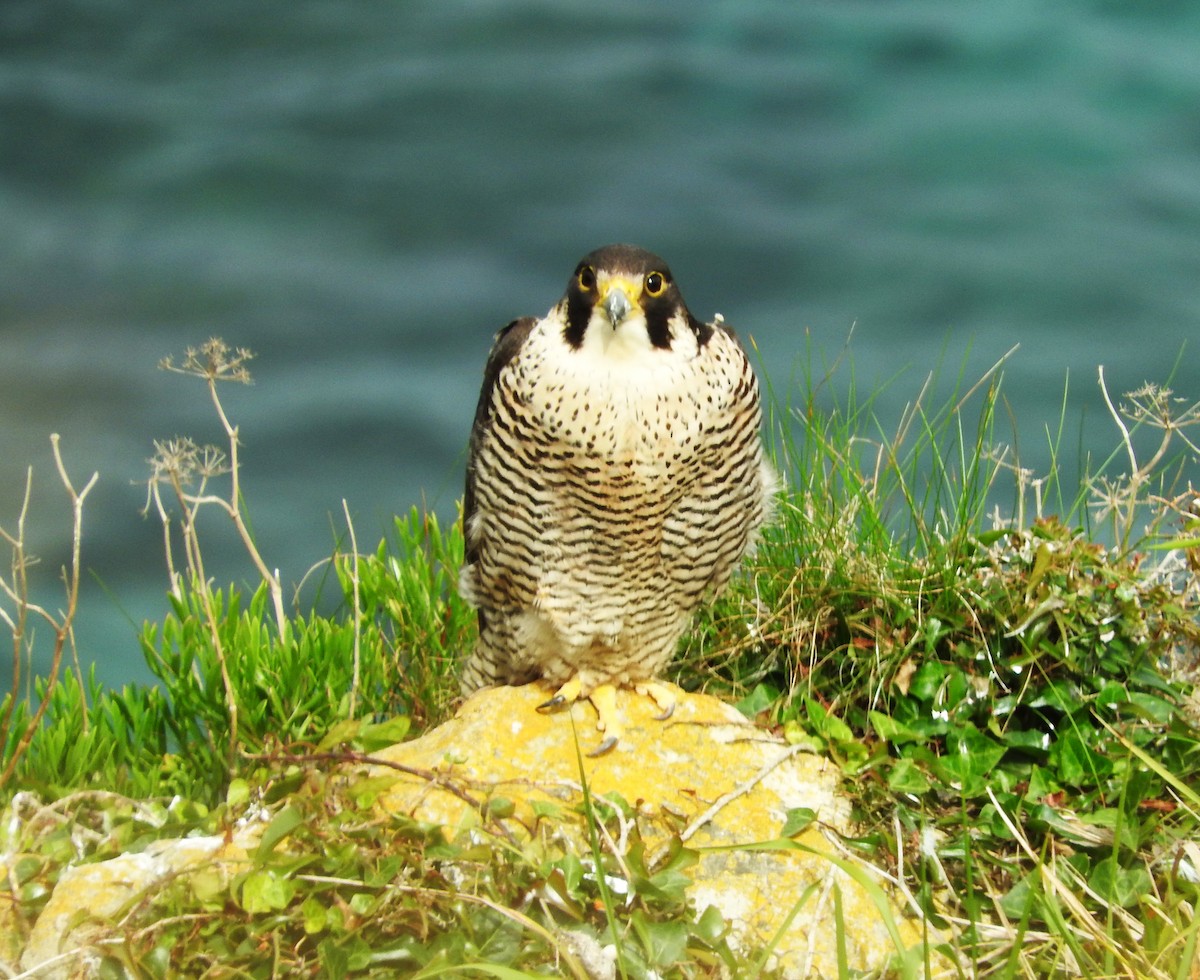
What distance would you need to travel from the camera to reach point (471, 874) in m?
2.48

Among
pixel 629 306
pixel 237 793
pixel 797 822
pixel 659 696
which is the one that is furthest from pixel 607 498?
pixel 237 793

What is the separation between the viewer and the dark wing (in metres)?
3.18

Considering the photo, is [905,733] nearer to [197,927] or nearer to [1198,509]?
[1198,509]

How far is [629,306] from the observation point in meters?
2.83

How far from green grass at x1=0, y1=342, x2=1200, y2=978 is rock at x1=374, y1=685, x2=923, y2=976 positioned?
0.10m

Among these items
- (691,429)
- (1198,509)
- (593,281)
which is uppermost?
(593,281)

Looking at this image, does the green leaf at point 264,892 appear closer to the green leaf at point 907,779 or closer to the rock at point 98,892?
the rock at point 98,892

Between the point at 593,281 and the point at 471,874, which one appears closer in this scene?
the point at 471,874

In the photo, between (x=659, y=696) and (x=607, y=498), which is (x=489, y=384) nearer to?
(x=607, y=498)

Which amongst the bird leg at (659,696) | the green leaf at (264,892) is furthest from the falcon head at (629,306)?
the green leaf at (264,892)

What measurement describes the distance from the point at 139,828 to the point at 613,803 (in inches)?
39.7

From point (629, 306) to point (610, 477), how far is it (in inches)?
15.2

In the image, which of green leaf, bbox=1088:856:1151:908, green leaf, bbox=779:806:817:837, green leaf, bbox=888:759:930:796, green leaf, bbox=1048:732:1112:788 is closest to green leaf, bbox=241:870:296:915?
green leaf, bbox=779:806:817:837

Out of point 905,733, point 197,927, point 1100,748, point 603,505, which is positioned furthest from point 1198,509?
point 197,927
